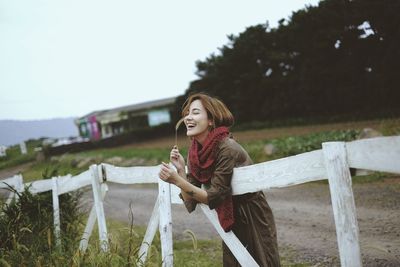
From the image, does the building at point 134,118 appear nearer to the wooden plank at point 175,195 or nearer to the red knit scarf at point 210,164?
the wooden plank at point 175,195

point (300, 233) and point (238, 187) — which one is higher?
point (238, 187)

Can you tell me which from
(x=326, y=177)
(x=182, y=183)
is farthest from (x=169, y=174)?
(x=326, y=177)

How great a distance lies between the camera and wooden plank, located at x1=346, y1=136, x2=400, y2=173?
1702 mm

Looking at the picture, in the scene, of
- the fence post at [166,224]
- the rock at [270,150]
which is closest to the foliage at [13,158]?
the fence post at [166,224]

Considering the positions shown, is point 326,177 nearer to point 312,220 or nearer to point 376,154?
point 376,154

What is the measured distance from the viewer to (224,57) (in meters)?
34.9

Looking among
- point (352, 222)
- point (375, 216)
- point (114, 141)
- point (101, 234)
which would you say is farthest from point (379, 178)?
point (114, 141)

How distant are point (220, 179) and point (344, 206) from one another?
862 millimetres

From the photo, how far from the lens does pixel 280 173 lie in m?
2.42

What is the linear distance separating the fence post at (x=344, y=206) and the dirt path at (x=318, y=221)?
2.53 meters

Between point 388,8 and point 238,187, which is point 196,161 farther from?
point 388,8

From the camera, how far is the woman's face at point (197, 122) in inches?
110

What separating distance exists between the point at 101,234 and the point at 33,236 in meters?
0.77

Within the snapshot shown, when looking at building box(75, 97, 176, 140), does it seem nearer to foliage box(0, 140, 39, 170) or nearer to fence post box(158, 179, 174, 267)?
foliage box(0, 140, 39, 170)
